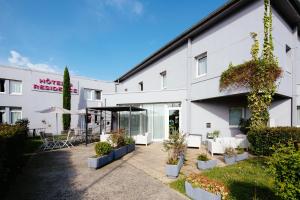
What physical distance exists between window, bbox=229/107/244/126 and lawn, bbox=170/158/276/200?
4.66m

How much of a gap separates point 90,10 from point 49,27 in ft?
11.0

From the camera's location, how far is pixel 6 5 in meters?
10.9

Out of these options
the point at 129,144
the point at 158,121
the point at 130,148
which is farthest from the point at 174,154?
the point at 158,121

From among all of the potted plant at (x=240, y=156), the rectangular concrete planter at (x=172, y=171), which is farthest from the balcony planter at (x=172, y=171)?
the potted plant at (x=240, y=156)

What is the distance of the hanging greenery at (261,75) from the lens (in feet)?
30.0

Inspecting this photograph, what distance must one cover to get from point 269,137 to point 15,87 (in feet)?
71.1

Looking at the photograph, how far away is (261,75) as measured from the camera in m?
9.14

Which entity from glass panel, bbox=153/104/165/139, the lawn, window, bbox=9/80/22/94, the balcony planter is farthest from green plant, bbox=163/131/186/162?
window, bbox=9/80/22/94

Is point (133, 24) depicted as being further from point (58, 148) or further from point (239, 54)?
point (58, 148)

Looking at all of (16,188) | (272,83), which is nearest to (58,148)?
(16,188)

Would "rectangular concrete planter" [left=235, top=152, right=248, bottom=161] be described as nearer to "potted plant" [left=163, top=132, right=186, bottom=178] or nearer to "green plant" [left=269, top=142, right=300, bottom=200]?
"potted plant" [left=163, top=132, right=186, bottom=178]

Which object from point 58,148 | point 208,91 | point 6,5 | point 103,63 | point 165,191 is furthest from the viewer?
point 103,63

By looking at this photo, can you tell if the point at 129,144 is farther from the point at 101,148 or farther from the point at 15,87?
the point at 15,87

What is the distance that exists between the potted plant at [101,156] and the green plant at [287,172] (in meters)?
6.10
